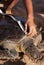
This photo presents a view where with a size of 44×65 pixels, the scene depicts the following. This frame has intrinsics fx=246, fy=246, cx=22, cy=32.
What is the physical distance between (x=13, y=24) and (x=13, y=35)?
0.65 feet

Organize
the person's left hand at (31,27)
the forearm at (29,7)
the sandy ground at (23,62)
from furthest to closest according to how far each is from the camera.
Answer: the forearm at (29,7) < the person's left hand at (31,27) < the sandy ground at (23,62)

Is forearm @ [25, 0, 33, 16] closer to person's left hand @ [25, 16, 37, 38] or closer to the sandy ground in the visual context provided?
person's left hand @ [25, 16, 37, 38]

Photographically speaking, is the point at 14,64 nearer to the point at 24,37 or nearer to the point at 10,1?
the point at 24,37

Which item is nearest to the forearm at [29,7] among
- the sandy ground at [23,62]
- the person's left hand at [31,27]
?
the person's left hand at [31,27]

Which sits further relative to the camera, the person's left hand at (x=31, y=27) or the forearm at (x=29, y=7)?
the forearm at (x=29, y=7)

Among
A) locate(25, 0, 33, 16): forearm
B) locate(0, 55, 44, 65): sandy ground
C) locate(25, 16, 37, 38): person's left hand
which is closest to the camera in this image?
locate(0, 55, 44, 65): sandy ground

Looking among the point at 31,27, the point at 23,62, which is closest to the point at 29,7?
the point at 31,27

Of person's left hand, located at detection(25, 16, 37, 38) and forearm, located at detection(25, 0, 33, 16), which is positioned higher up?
forearm, located at detection(25, 0, 33, 16)

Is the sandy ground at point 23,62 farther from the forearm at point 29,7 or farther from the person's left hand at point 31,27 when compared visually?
the forearm at point 29,7

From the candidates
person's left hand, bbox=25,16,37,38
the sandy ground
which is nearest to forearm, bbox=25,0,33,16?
person's left hand, bbox=25,16,37,38

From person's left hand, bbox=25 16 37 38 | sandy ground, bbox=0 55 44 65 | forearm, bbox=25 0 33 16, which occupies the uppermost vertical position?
forearm, bbox=25 0 33 16

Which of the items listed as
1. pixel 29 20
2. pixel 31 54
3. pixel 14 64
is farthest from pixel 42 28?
pixel 14 64

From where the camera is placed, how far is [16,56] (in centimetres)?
214

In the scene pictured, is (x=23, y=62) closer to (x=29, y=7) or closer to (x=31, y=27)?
(x=31, y=27)
